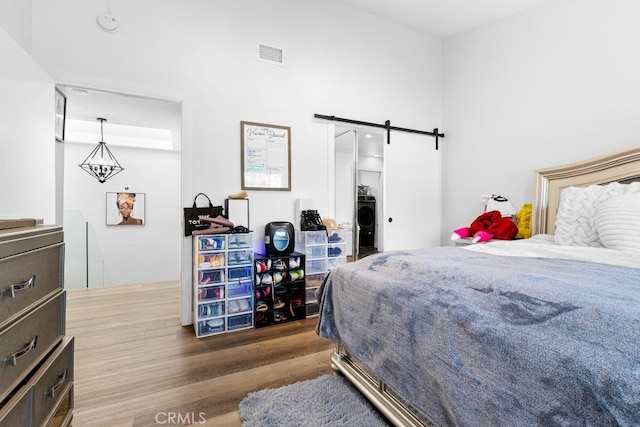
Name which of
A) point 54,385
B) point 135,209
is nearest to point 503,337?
point 54,385

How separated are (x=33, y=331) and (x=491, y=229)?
3.34 meters

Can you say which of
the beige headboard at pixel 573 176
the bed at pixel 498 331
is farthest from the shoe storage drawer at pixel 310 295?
the beige headboard at pixel 573 176

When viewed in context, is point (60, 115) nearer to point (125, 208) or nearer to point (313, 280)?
point (313, 280)

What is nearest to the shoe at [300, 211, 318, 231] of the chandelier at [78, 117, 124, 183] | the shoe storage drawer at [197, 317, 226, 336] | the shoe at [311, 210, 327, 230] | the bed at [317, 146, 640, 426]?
the shoe at [311, 210, 327, 230]

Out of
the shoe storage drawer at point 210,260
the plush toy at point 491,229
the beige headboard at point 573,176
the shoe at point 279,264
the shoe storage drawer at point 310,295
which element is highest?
the beige headboard at point 573,176

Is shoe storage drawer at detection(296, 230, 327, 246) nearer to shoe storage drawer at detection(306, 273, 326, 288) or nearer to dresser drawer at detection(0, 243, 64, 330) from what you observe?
shoe storage drawer at detection(306, 273, 326, 288)

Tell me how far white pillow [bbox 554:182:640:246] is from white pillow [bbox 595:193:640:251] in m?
0.22

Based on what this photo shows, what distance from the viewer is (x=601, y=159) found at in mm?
2459

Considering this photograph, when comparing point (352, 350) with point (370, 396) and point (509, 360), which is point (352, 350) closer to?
point (370, 396)

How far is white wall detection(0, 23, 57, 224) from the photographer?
1.56 metres

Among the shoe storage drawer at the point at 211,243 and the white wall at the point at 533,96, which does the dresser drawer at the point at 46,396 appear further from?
the white wall at the point at 533,96

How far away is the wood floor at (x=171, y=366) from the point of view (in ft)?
5.00

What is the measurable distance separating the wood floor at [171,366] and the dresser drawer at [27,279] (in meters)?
0.74

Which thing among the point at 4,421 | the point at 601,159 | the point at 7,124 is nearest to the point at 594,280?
the point at 4,421
